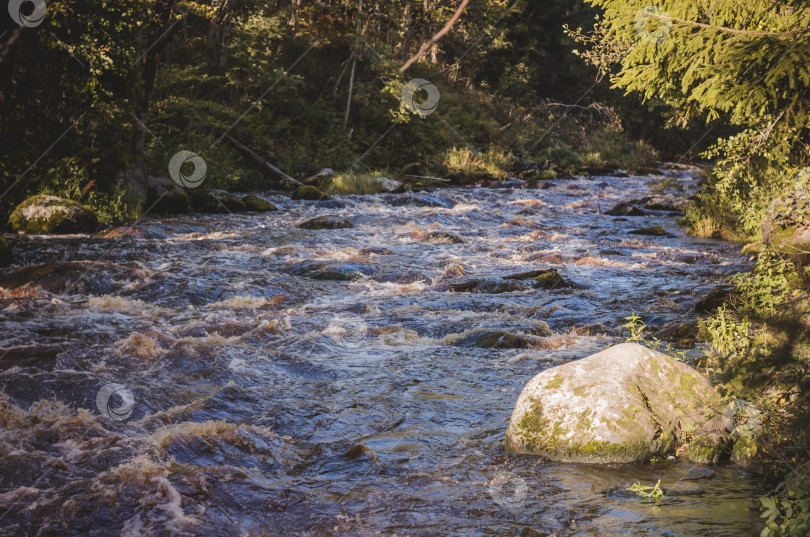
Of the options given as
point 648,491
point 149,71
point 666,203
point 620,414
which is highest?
point 149,71

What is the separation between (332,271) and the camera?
10164mm

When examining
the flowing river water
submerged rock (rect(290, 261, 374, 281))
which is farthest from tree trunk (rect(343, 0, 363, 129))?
submerged rock (rect(290, 261, 374, 281))

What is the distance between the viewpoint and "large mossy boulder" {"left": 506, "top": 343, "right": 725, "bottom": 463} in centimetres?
416

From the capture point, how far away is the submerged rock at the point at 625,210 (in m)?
17.6

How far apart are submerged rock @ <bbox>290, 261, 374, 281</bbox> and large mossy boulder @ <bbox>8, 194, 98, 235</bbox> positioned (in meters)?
5.15

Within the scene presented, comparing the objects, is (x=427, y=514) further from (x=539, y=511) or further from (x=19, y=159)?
(x=19, y=159)

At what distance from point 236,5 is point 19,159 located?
A: 14079 millimetres

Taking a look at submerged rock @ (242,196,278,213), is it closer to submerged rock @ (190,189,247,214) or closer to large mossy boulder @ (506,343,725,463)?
submerged rock @ (190,189,247,214)

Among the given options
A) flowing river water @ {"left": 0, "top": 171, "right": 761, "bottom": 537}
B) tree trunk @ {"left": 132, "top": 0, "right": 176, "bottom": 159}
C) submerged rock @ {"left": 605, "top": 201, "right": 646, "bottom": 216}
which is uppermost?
tree trunk @ {"left": 132, "top": 0, "right": 176, "bottom": 159}

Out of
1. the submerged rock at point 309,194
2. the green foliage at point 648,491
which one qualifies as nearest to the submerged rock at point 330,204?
the submerged rock at point 309,194

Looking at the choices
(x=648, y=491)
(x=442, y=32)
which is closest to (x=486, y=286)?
(x=648, y=491)

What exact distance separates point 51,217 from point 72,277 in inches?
172

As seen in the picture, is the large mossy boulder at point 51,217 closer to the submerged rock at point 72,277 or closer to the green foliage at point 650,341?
the submerged rock at point 72,277

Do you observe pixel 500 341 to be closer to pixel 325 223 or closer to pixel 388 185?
pixel 325 223
